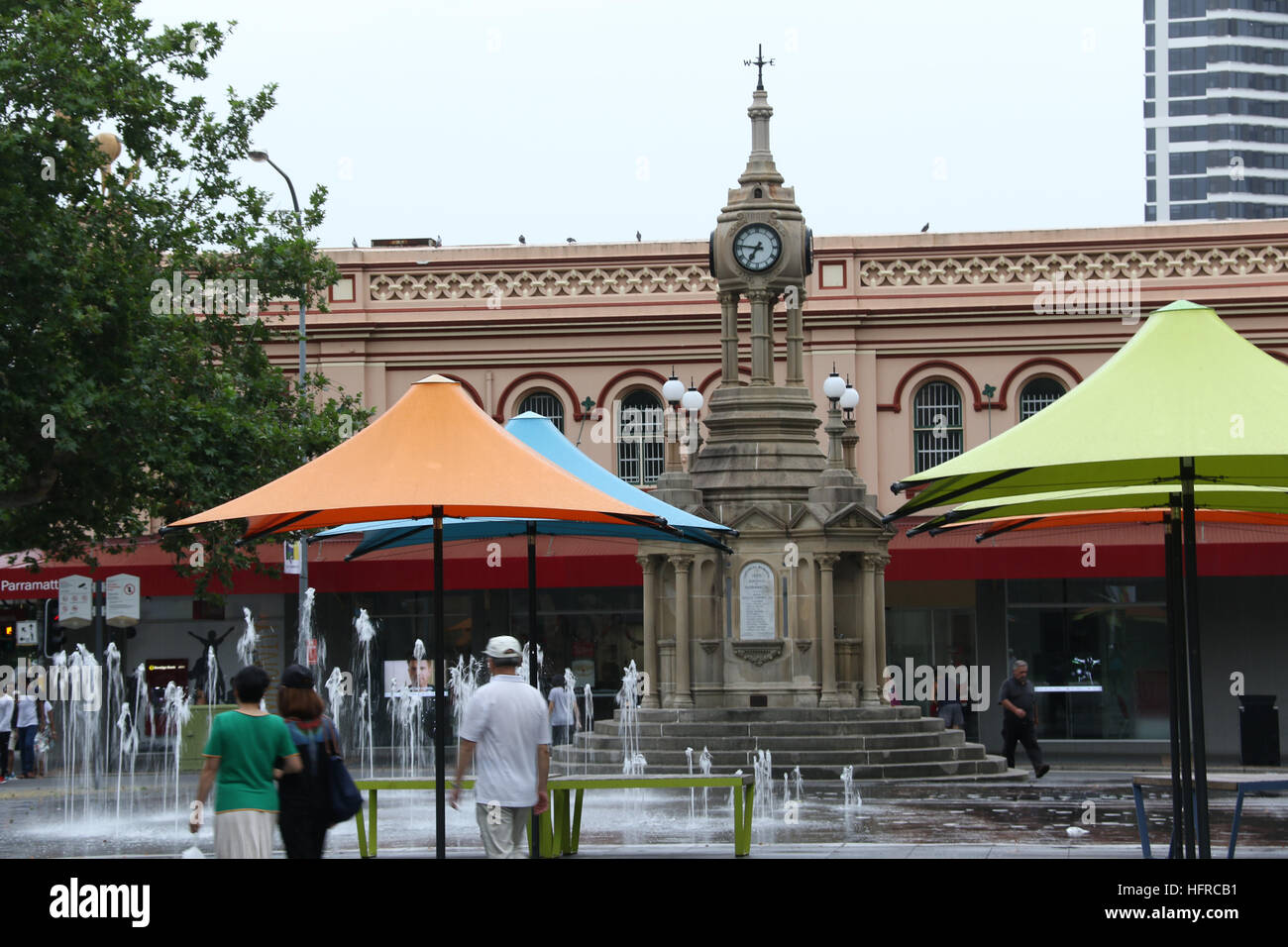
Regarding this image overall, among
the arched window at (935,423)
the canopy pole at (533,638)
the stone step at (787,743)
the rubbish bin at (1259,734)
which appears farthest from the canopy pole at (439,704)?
the arched window at (935,423)

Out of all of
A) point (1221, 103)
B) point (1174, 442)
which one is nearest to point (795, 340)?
point (1174, 442)

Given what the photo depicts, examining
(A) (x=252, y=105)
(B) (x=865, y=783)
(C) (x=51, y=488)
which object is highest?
(A) (x=252, y=105)

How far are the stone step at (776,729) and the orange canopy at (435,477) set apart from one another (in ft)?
36.3

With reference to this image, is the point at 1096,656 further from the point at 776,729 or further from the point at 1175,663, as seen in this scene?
the point at 1175,663

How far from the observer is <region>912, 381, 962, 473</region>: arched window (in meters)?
34.1

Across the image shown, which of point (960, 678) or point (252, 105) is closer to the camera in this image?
point (252, 105)

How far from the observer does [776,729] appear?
22.8m

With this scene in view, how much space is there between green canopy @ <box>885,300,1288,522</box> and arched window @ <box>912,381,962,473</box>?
2279 centimetres

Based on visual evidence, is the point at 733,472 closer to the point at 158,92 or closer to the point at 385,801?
the point at 385,801

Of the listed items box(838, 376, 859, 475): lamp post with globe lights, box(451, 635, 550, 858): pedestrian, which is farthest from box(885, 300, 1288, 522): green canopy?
box(838, 376, 859, 475): lamp post with globe lights

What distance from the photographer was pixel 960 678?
108ft
